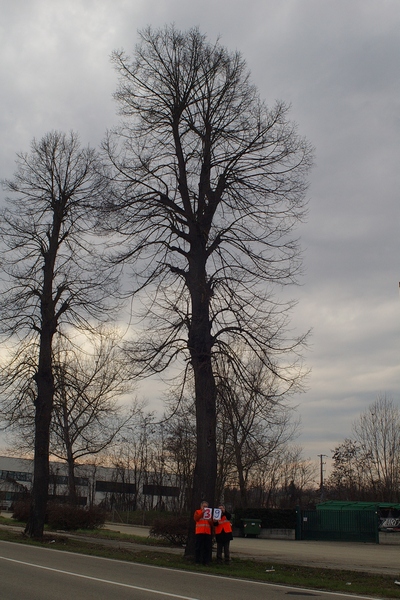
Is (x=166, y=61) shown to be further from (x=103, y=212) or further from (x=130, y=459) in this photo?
(x=130, y=459)

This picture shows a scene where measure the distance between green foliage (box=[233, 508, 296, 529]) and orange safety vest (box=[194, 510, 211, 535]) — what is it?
2457cm

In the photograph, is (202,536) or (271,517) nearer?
(202,536)

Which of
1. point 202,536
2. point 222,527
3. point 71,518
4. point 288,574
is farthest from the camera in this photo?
point 71,518

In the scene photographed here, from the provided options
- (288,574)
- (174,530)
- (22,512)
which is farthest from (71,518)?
(288,574)

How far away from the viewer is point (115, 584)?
10.5 meters

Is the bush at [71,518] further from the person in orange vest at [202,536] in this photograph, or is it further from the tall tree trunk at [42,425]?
the person in orange vest at [202,536]

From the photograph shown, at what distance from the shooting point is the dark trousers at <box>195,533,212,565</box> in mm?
14234

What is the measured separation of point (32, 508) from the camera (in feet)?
72.1

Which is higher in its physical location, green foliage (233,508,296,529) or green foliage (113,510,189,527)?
green foliage (233,508,296,529)

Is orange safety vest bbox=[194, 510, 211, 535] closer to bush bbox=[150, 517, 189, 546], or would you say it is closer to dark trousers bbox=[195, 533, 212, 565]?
dark trousers bbox=[195, 533, 212, 565]

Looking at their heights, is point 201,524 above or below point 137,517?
above

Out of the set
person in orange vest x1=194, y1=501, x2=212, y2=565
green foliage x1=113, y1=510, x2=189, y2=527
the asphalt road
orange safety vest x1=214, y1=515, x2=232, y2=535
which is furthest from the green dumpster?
the asphalt road

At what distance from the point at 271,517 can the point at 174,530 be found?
646 inches

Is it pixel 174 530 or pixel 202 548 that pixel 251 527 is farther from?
pixel 202 548
